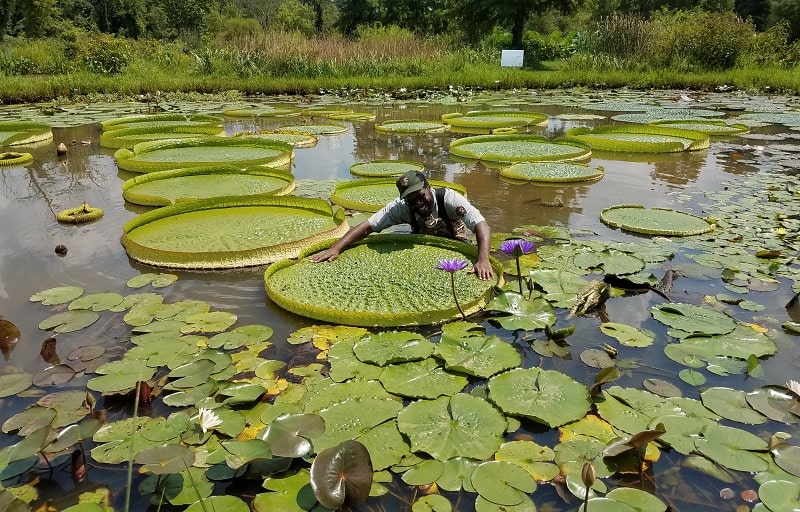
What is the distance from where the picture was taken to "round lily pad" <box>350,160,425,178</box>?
6.00 meters

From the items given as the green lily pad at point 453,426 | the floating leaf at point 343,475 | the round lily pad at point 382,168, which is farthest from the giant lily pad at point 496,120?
the floating leaf at point 343,475

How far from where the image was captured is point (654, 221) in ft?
14.4

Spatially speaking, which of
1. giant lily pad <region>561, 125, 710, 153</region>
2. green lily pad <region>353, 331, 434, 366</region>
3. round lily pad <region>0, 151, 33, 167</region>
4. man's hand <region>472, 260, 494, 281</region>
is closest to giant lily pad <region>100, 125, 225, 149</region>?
round lily pad <region>0, 151, 33, 167</region>

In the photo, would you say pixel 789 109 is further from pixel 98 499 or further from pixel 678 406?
pixel 98 499

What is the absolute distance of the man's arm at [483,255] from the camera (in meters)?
3.22

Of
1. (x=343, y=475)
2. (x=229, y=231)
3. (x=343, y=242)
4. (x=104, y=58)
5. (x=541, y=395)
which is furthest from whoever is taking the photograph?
(x=104, y=58)

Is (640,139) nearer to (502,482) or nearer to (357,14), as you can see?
(502,482)

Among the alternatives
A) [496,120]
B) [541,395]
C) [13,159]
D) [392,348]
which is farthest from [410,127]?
A: [541,395]

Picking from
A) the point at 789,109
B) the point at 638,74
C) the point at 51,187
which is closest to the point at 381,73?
the point at 638,74

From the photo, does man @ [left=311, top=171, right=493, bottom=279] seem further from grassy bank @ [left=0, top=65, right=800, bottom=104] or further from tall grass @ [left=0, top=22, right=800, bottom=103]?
tall grass @ [left=0, top=22, right=800, bottom=103]

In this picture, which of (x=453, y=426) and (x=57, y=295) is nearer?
(x=453, y=426)

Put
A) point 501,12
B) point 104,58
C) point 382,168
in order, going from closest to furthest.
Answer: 1. point 382,168
2. point 104,58
3. point 501,12

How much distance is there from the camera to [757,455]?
1936 millimetres

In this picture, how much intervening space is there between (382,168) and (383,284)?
3287mm
